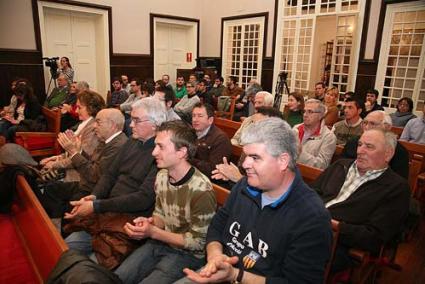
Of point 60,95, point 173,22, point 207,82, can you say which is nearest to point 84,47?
point 60,95

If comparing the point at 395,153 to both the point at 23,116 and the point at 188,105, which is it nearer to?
the point at 188,105

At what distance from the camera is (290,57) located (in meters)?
7.03

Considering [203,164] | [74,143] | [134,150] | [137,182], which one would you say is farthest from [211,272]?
[74,143]

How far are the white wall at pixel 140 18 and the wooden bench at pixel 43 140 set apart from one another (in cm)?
317

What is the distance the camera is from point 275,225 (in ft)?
3.80

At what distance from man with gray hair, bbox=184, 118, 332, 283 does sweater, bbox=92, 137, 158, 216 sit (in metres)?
0.70

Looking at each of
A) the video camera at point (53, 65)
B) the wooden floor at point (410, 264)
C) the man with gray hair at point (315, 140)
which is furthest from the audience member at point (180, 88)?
the wooden floor at point (410, 264)

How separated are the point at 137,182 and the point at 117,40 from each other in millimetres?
6353

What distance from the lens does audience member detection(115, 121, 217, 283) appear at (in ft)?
4.91

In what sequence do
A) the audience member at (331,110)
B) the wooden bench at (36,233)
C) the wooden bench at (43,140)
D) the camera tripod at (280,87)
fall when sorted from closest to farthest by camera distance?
the wooden bench at (36,233) → the wooden bench at (43,140) → the audience member at (331,110) → the camera tripod at (280,87)

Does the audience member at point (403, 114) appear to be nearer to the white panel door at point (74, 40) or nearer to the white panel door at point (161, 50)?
the white panel door at point (161, 50)

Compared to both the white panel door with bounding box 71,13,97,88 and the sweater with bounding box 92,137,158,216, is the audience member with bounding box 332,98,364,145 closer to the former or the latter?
the sweater with bounding box 92,137,158,216

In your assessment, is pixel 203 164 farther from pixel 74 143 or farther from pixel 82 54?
pixel 82 54

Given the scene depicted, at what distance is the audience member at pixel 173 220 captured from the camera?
150 centimetres
